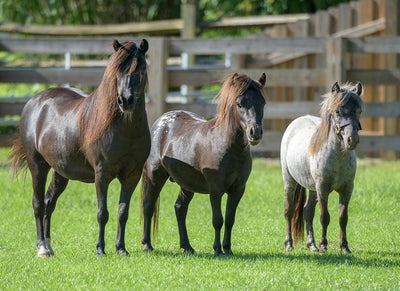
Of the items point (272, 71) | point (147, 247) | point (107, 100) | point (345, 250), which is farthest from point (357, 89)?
point (272, 71)

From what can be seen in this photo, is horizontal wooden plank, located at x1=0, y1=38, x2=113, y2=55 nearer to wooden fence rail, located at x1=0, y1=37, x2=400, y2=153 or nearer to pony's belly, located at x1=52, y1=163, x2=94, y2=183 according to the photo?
wooden fence rail, located at x1=0, y1=37, x2=400, y2=153

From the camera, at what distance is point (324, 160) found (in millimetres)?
6746

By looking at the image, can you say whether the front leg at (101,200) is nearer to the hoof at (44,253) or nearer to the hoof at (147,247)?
the hoof at (44,253)

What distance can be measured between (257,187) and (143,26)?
5.64 m

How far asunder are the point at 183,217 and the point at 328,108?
1.90m

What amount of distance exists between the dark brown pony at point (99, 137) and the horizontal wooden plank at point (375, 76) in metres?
6.53

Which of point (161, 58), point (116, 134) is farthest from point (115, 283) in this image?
point (161, 58)

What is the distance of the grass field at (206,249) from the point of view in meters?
5.54

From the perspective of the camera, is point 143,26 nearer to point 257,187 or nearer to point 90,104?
point 257,187

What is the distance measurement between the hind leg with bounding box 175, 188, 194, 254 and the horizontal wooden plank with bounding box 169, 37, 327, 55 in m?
5.57

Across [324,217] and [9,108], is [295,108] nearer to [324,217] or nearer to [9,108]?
[9,108]

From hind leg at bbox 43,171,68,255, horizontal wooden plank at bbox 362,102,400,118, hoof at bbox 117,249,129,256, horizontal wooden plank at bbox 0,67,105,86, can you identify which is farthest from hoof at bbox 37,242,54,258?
horizontal wooden plank at bbox 362,102,400,118

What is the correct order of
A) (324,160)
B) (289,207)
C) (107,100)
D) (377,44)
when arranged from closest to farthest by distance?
1. (107,100)
2. (324,160)
3. (289,207)
4. (377,44)

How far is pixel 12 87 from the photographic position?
68.9 ft
